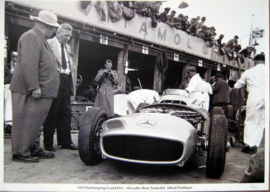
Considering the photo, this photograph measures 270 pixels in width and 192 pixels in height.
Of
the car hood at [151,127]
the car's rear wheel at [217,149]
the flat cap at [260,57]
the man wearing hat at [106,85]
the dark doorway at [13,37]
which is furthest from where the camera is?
the man wearing hat at [106,85]

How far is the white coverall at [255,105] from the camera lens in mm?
2415

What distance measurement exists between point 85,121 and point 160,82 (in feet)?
11.7

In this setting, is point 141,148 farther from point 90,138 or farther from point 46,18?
point 46,18

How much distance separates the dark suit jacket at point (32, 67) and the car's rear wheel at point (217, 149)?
144 centimetres

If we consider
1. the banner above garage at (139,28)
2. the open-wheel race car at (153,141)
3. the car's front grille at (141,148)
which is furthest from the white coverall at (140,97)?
the car's front grille at (141,148)

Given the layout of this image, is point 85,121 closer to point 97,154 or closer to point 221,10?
point 97,154

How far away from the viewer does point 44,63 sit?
2074mm

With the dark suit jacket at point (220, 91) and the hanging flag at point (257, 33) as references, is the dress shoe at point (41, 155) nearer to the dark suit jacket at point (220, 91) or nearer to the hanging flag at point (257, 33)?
the hanging flag at point (257, 33)

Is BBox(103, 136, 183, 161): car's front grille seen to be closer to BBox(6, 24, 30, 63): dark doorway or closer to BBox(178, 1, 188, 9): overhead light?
BBox(6, 24, 30, 63): dark doorway

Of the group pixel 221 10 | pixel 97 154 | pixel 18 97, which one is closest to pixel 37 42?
pixel 18 97

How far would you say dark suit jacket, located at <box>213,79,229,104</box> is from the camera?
13.4ft

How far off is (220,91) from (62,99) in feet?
9.28

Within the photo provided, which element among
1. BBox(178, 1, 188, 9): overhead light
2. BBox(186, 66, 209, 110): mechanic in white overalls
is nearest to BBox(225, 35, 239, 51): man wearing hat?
BBox(186, 66, 209, 110): mechanic in white overalls

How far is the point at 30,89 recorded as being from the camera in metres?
1.95
